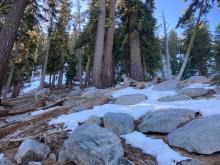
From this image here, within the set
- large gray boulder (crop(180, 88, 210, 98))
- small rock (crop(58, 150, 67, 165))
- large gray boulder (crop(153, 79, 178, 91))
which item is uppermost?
large gray boulder (crop(153, 79, 178, 91))

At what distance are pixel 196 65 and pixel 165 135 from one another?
33.5m

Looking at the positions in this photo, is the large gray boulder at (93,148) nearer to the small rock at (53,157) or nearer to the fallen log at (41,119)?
the small rock at (53,157)

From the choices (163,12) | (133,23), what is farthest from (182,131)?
(163,12)

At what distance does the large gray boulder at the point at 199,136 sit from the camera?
4.79 metres

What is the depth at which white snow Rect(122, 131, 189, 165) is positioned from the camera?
4695 millimetres

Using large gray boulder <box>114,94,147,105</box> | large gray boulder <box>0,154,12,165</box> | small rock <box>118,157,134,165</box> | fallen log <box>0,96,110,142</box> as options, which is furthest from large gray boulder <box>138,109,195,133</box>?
large gray boulder <box>0,154,12,165</box>

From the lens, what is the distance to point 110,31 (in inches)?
653

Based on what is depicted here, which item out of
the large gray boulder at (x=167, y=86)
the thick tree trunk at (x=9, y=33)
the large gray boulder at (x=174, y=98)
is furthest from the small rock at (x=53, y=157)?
the thick tree trunk at (x=9, y=33)

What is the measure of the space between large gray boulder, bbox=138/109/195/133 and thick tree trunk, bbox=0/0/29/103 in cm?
571

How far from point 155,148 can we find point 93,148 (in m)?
1.16

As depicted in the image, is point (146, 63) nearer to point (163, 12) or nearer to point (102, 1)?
point (102, 1)

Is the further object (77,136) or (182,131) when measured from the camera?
(182,131)

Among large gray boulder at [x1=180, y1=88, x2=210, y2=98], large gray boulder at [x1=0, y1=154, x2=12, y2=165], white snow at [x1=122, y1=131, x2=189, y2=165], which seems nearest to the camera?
white snow at [x1=122, y1=131, x2=189, y2=165]

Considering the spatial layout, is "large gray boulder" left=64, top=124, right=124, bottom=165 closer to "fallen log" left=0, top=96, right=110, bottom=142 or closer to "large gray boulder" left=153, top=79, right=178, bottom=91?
"fallen log" left=0, top=96, right=110, bottom=142
